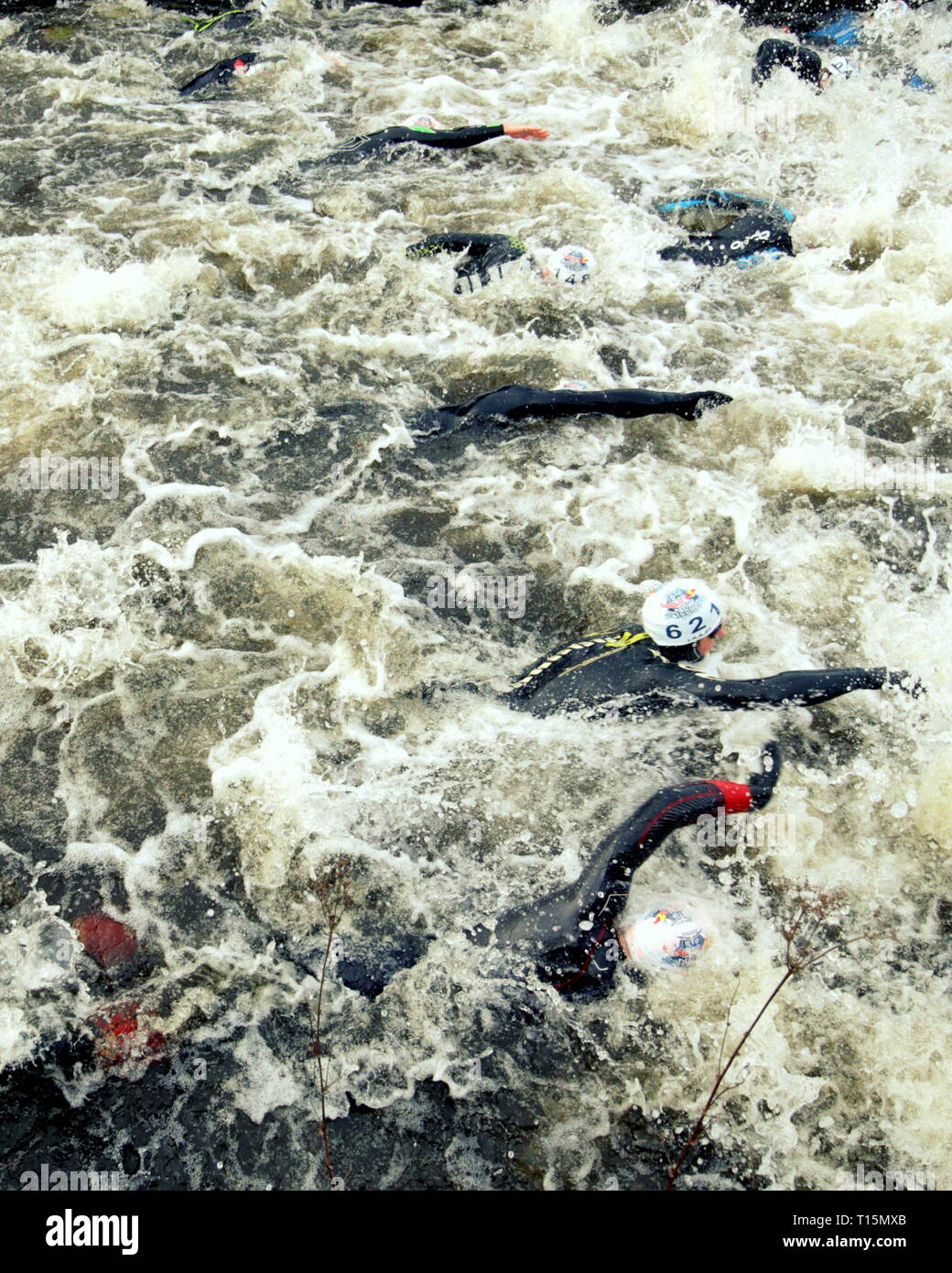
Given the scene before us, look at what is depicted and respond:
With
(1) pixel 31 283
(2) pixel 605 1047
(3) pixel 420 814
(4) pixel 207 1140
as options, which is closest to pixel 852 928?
(2) pixel 605 1047

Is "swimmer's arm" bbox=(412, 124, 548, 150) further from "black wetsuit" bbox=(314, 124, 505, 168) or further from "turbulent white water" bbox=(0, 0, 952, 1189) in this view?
"turbulent white water" bbox=(0, 0, 952, 1189)

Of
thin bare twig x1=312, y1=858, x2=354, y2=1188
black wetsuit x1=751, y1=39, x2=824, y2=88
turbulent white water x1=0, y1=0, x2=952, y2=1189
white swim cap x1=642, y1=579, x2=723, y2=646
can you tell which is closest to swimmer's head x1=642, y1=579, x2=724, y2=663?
white swim cap x1=642, y1=579, x2=723, y2=646

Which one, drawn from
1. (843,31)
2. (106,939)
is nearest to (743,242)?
(843,31)

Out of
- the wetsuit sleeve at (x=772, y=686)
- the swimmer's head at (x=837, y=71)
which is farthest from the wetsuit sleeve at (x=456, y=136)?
the wetsuit sleeve at (x=772, y=686)

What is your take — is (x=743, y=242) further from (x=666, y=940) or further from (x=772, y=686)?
(x=666, y=940)

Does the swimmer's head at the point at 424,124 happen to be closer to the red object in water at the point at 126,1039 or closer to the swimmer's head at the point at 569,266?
the swimmer's head at the point at 569,266

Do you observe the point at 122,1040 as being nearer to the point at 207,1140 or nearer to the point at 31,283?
the point at 207,1140
